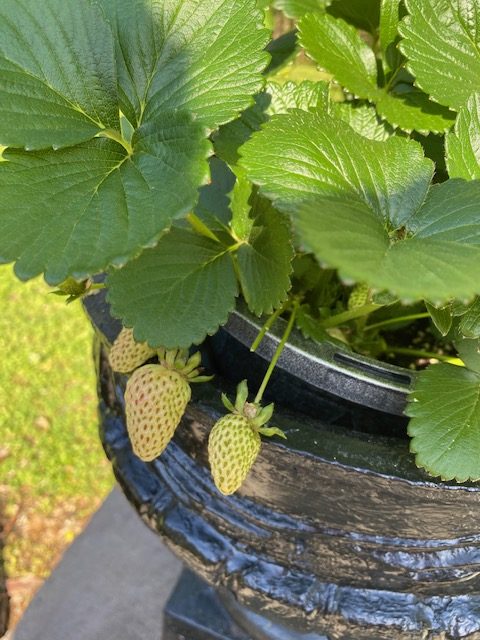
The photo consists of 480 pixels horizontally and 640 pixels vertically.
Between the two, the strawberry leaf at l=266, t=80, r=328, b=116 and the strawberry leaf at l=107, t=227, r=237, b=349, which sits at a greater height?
the strawberry leaf at l=266, t=80, r=328, b=116

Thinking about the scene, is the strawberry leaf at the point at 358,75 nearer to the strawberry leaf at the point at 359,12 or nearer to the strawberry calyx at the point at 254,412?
the strawberry leaf at the point at 359,12

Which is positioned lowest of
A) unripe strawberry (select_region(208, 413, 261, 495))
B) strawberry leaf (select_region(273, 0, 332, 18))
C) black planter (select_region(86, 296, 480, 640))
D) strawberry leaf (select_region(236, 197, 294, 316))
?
black planter (select_region(86, 296, 480, 640))

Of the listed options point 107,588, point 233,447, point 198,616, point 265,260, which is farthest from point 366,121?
point 107,588

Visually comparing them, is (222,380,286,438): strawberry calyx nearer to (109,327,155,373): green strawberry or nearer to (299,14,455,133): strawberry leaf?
(109,327,155,373): green strawberry

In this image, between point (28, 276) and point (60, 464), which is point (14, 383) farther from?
point (28, 276)

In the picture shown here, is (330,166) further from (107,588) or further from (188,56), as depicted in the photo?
(107,588)

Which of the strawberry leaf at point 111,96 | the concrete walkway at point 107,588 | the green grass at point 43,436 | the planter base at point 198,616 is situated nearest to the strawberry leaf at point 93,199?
the strawberry leaf at point 111,96

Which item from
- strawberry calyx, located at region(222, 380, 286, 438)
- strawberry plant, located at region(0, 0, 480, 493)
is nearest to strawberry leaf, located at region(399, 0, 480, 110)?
strawberry plant, located at region(0, 0, 480, 493)

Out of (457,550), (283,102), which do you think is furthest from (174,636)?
(283,102)
